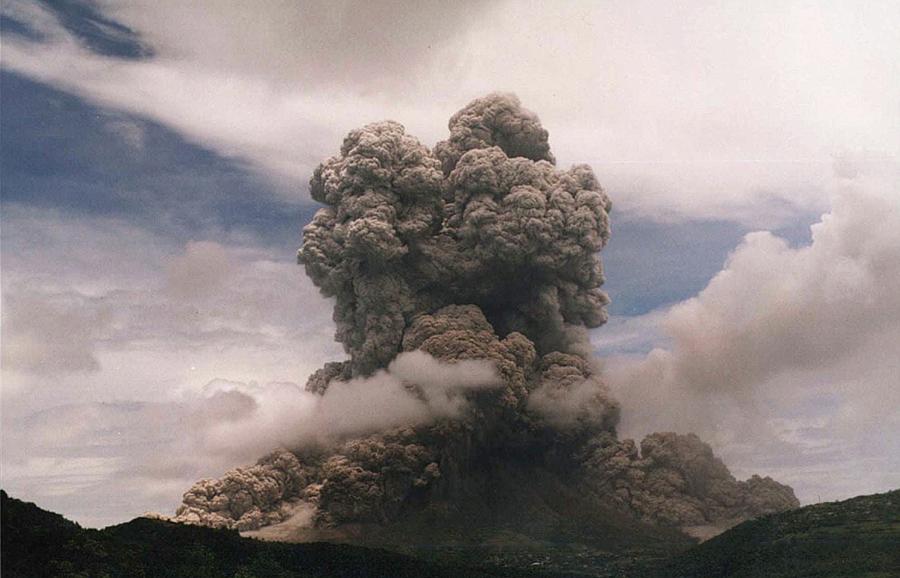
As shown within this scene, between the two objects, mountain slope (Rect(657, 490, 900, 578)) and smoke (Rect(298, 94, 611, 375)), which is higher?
smoke (Rect(298, 94, 611, 375))

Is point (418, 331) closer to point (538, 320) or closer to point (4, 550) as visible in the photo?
point (538, 320)

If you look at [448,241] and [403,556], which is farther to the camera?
[448,241]

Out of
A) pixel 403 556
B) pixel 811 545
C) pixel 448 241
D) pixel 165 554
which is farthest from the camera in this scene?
pixel 448 241

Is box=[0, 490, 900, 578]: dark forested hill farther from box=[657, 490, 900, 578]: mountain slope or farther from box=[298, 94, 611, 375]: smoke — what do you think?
box=[298, 94, 611, 375]: smoke

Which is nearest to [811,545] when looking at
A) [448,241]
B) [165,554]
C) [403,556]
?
[403,556]

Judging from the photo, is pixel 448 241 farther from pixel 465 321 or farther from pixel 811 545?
pixel 811 545

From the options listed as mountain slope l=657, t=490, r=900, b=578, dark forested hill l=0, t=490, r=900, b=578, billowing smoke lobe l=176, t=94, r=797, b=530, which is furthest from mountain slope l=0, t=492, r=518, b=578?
mountain slope l=657, t=490, r=900, b=578

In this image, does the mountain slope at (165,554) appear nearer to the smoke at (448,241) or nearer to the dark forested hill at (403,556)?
the dark forested hill at (403,556)

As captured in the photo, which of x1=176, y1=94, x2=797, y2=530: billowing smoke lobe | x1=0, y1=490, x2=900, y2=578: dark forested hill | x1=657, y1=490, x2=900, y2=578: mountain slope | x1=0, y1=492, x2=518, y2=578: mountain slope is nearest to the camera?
x1=0, y1=492, x2=518, y2=578: mountain slope

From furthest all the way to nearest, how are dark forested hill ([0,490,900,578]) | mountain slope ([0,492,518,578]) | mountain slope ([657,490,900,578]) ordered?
mountain slope ([657,490,900,578]) → dark forested hill ([0,490,900,578]) → mountain slope ([0,492,518,578])
